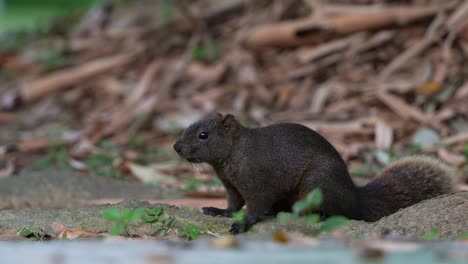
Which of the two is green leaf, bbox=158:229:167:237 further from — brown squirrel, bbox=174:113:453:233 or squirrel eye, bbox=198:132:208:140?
squirrel eye, bbox=198:132:208:140

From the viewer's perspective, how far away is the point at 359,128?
761 cm

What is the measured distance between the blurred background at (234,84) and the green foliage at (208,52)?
18 mm

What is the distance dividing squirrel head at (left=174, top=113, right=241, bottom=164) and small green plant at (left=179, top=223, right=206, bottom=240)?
33.6 inches

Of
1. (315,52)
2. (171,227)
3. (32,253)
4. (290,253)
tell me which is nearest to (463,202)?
(171,227)

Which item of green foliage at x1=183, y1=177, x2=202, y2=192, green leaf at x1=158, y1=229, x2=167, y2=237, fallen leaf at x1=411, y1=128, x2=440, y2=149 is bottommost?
green leaf at x1=158, y1=229, x2=167, y2=237

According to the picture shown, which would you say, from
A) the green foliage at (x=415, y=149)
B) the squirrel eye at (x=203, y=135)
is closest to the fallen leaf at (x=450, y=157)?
the green foliage at (x=415, y=149)

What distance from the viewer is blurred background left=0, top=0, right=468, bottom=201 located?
738 centimetres

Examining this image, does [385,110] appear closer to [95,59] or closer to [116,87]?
[116,87]

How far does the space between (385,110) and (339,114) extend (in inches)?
18.9

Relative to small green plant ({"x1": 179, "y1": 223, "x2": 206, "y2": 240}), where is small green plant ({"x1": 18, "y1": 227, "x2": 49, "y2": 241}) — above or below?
above

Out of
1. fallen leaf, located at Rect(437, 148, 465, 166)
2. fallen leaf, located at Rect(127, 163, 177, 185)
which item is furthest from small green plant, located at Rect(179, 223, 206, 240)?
fallen leaf, located at Rect(437, 148, 465, 166)

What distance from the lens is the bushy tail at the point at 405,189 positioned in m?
5.07

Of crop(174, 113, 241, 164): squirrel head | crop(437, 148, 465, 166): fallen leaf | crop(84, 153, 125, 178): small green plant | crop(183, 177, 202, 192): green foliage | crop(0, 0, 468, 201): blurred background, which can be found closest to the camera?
crop(174, 113, 241, 164): squirrel head

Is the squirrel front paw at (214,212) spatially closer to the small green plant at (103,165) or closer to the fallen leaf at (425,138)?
the small green plant at (103,165)
